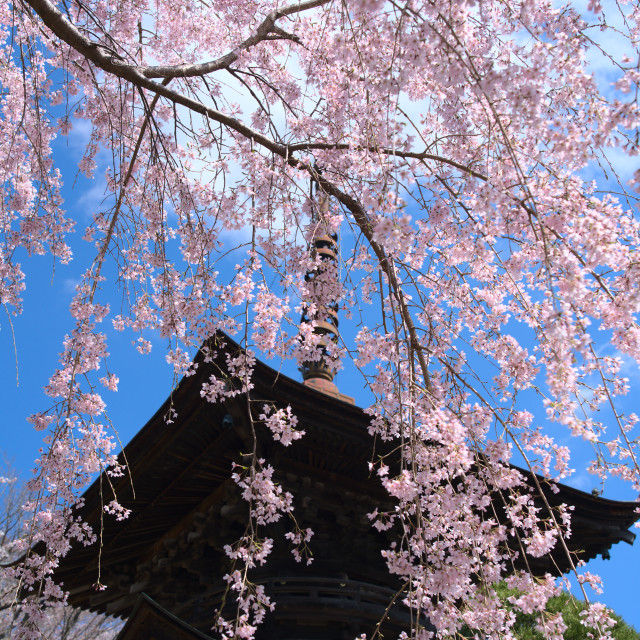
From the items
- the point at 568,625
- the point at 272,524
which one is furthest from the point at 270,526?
the point at 568,625

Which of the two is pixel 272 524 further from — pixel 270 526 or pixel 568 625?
pixel 568 625

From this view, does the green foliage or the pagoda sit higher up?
the green foliage

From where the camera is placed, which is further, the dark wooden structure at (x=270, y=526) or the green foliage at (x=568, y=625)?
the green foliage at (x=568, y=625)

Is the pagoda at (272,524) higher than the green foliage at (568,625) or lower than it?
lower

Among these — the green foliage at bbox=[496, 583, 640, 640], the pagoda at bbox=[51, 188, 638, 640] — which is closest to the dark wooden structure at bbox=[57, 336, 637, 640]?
the pagoda at bbox=[51, 188, 638, 640]

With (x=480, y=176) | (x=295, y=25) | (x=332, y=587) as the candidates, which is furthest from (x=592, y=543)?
(x=295, y=25)

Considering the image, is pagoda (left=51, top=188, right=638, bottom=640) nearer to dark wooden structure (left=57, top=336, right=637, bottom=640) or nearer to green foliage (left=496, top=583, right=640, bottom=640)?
dark wooden structure (left=57, top=336, right=637, bottom=640)

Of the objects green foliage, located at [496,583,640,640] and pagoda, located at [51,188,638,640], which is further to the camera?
green foliage, located at [496,583,640,640]

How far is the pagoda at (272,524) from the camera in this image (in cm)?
485

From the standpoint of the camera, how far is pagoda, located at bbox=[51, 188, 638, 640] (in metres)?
4.85

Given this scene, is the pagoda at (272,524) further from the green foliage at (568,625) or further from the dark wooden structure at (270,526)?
the green foliage at (568,625)

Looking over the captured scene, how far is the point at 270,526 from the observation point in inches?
209

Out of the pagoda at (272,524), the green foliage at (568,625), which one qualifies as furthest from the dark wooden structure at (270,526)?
the green foliage at (568,625)

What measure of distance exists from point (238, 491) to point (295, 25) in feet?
12.3
